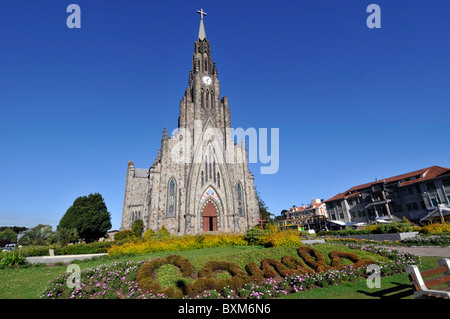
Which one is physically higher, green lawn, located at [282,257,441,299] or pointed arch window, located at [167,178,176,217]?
pointed arch window, located at [167,178,176,217]

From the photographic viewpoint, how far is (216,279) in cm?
958

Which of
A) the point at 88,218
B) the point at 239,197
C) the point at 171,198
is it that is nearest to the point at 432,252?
the point at 239,197

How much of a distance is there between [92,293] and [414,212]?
4992 cm

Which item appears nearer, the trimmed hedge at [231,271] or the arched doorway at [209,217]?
the trimmed hedge at [231,271]

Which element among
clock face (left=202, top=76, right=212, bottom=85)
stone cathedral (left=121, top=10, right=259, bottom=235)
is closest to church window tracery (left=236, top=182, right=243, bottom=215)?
stone cathedral (left=121, top=10, right=259, bottom=235)

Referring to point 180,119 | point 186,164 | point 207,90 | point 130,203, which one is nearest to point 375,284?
point 186,164

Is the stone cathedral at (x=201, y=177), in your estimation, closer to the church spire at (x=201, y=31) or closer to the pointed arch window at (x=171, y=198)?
the pointed arch window at (x=171, y=198)

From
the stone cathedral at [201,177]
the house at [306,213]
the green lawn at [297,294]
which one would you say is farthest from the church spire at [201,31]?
the house at [306,213]

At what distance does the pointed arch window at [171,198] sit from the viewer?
106 ft

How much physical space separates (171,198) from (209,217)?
6962mm

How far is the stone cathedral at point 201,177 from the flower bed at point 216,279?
861 inches

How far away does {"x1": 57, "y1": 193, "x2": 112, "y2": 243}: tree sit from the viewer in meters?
37.3

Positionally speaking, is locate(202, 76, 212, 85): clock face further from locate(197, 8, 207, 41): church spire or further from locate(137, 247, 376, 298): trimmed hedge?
locate(137, 247, 376, 298): trimmed hedge
